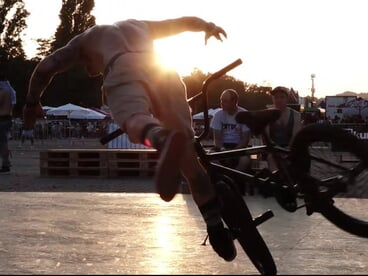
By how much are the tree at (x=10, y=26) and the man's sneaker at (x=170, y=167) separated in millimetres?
59003

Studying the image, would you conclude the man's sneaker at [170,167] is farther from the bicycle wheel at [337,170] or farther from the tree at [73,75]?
the tree at [73,75]

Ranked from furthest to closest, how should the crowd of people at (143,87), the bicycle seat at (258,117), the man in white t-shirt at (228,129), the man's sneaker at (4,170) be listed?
the man's sneaker at (4,170), the man in white t-shirt at (228,129), the bicycle seat at (258,117), the crowd of people at (143,87)

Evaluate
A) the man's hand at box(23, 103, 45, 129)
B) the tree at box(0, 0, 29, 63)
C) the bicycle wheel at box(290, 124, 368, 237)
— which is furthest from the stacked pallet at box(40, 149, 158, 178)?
the tree at box(0, 0, 29, 63)

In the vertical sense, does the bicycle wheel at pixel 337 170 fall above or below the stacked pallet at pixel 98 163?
above

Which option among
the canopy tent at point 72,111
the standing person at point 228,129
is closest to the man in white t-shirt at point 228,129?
the standing person at point 228,129

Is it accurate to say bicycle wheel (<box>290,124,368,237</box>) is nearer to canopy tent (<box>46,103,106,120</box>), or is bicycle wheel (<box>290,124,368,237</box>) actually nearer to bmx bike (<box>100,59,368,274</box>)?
bmx bike (<box>100,59,368,274</box>)

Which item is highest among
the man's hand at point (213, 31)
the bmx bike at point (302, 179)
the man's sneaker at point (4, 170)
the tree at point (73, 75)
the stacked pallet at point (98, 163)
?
the tree at point (73, 75)

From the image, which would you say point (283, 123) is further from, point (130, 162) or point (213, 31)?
point (130, 162)

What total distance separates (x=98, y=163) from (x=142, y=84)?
430 inches

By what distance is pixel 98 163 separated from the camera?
14719 millimetres

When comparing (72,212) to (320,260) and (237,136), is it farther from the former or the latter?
(320,260)

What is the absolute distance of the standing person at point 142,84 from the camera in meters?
3.88

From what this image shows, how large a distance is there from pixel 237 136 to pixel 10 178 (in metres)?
5.77

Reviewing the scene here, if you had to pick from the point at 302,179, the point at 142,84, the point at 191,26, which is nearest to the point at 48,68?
the point at 142,84
